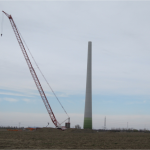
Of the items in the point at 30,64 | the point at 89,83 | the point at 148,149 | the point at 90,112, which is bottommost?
the point at 148,149

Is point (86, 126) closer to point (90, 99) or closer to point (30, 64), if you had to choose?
point (90, 99)

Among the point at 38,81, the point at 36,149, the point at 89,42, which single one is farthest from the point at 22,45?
the point at 36,149

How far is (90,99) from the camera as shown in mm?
85000

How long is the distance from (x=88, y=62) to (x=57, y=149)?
217 feet

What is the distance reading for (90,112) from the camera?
8469 centimetres

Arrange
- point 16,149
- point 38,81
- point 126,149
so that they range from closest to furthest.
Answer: point 16,149 → point 126,149 → point 38,81

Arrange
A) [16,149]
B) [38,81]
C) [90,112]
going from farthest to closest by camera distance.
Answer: [38,81], [90,112], [16,149]

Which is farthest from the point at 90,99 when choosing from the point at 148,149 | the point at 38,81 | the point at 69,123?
the point at 148,149

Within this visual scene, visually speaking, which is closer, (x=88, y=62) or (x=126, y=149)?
(x=126, y=149)

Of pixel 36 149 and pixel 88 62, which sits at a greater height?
pixel 88 62

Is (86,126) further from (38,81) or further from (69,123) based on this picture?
(38,81)

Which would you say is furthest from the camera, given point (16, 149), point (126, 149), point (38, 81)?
point (38, 81)

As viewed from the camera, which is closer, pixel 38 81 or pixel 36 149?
pixel 36 149

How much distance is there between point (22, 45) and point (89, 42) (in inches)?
1092
